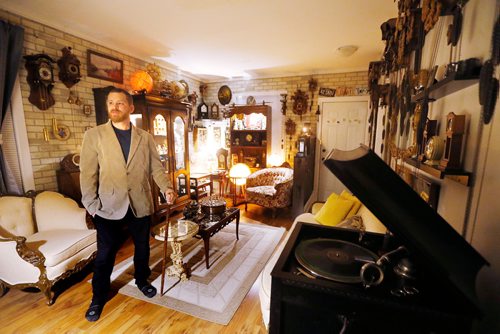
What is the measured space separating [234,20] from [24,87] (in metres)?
2.30

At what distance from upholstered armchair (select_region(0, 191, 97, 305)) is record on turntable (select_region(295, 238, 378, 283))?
7.01ft

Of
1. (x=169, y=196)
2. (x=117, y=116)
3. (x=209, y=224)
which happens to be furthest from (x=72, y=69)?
(x=209, y=224)

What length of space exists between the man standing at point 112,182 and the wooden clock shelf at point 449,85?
183cm

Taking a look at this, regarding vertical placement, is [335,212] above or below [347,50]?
below

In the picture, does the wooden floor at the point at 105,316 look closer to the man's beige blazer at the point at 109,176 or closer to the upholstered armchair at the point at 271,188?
the man's beige blazer at the point at 109,176

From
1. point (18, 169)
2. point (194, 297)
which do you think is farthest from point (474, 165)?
point (18, 169)

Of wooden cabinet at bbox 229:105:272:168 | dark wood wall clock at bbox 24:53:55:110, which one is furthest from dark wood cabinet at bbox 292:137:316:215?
dark wood wall clock at bbox 24:53:55:110

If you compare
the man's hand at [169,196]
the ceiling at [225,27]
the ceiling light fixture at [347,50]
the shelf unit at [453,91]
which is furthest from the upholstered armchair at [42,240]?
the ceiling light fixture at [347,50]

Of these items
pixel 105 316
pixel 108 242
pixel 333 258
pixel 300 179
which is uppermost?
pixel 333 258

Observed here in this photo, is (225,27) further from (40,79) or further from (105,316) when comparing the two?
(105,316)

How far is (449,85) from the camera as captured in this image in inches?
40.7

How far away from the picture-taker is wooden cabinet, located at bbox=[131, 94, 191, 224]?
3.12m

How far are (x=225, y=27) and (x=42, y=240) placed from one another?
110 inches

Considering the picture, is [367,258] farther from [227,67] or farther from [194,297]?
[227,67]
